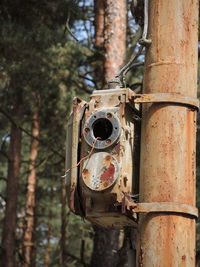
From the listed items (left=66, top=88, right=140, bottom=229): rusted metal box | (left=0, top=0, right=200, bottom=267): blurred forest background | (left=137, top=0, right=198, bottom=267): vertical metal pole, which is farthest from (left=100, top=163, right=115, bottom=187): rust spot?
(left=0, top=0, right=200, bottom=267): blurred forest background

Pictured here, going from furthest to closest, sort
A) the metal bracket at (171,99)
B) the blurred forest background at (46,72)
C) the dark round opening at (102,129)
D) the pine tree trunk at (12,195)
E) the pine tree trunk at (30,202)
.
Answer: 1. the pine tree trunk at (30,202)
2. the pine tree trunk at (12,195)
3. the blurred forest background at (46,72)
4. the dark round opening at (102,129)
5. the metal bracket at (171,99)

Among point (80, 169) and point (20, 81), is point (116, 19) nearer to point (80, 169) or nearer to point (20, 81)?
point (20, 81)

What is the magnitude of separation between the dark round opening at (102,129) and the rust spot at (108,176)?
0.74 feet

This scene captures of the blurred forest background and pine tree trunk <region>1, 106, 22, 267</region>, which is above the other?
the blurred forest background

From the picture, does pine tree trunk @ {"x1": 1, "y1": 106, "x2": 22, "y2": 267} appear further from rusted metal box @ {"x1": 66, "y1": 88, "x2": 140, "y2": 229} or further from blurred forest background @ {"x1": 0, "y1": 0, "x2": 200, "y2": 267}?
rusted metal box @ {"x1": 66, "y1": 88, "x2": 140, "y2": 229}

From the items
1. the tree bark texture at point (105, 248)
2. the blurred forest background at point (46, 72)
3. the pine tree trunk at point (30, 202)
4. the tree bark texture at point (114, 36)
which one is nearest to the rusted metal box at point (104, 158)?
the blurred forest background at point (46, 72)

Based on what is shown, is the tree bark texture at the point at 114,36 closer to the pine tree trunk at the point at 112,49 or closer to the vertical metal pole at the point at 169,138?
the pine tree trunk at the point at 112,49

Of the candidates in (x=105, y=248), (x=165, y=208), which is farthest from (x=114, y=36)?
(x=165, y=208)

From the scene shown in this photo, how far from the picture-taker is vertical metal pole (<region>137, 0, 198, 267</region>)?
2.44m

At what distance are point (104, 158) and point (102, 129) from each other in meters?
0.20

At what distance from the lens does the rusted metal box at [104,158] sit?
2637 millimetres

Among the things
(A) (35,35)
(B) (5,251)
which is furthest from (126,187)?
(B) (5,251)

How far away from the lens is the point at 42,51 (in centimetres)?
1214

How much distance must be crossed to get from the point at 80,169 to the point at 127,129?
0.87 ft
